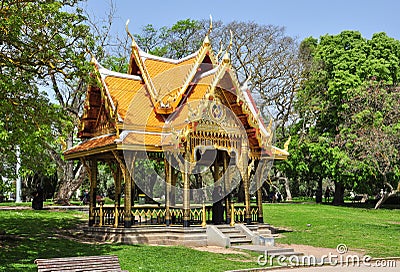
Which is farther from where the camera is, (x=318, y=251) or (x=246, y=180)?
(x=246, y=180)

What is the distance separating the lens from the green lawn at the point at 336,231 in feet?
59.5

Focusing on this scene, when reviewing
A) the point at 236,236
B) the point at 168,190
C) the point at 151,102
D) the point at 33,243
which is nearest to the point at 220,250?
the point at 236,236

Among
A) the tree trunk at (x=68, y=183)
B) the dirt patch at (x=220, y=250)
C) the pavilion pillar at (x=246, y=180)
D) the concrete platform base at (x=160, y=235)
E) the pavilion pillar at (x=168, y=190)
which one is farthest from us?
the tree trunk at (x=68, y=183)

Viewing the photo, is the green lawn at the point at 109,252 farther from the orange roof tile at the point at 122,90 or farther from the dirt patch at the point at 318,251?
the orange roof tile at the point at 122,90

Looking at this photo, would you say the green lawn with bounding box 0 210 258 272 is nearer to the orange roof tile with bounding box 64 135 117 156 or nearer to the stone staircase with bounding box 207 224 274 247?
the stone staircase with bounding box 207 224 274 247

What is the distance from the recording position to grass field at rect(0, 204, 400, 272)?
13.0m

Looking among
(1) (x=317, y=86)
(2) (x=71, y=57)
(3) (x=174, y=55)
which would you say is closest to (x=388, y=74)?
(1) (x=317, y=86)

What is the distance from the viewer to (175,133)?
16688 mm

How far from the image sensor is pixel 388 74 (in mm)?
38219

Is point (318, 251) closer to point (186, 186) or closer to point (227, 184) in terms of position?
point (227, 184)

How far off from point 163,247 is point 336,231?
32.2 ft

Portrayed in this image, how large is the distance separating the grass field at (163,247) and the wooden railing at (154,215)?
4.64 feet

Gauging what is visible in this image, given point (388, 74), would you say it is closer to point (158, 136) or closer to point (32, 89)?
point (158, 136)

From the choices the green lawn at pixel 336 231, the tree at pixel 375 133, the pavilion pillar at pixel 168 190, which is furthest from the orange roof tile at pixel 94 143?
the tree at pixel 375 133
